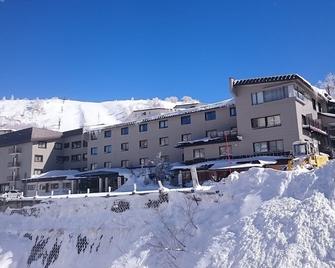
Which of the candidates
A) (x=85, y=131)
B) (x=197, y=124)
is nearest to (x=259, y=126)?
(x=197, y=124)

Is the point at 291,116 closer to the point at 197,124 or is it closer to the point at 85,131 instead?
the point at 197,124

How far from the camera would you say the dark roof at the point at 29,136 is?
49.1m

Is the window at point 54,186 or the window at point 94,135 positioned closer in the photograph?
the window at point 54,186

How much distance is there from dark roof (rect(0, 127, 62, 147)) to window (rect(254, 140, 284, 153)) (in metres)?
31.9

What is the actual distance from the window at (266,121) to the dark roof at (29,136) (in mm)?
31594

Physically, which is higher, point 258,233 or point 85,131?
point 85,131

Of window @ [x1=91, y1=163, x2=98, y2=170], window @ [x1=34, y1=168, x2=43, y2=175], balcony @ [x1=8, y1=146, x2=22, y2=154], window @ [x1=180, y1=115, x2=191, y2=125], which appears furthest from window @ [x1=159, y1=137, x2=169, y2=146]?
balcony @ [x1=8, y1=146, x2=22, y2=154]

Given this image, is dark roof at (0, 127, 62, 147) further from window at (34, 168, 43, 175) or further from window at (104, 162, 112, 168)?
window at (104, 162, 112, 168)

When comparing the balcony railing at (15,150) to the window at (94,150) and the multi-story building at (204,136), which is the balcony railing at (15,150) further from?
the window at (94,150)

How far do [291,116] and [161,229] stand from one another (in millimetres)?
19293

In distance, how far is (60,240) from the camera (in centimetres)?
1577

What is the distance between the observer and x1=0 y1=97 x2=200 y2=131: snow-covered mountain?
11838 centimetres

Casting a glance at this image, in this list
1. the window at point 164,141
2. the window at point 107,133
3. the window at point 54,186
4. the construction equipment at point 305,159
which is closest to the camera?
the construction equipment at point 305,159

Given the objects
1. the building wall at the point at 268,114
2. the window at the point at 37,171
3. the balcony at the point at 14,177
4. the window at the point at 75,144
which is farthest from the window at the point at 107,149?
the building wall at the point at 268,114
